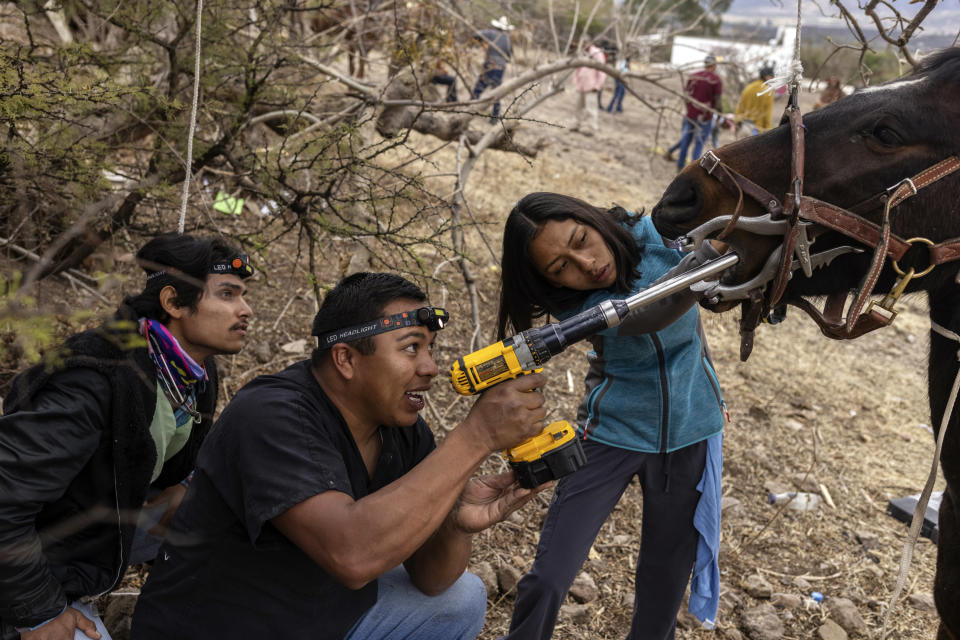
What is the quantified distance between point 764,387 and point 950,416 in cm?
410

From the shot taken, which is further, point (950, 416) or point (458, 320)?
point (458, 320)

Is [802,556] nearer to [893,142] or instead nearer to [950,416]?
[950,416]

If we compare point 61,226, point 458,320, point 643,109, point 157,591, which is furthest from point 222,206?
point 643,109

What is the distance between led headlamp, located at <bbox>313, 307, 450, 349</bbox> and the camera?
210cm

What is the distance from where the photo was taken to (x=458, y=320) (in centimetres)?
558

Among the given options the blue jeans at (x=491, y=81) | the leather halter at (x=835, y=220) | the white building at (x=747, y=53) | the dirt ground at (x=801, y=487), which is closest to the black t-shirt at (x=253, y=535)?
the leather halter at (x=835, y=220)

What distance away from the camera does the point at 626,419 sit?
259 centimetres

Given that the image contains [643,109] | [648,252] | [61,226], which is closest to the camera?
[648,252]

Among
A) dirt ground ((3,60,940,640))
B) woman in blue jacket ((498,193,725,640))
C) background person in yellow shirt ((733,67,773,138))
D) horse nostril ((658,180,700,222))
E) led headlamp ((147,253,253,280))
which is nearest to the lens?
horse nostril ((658,180,700,222))

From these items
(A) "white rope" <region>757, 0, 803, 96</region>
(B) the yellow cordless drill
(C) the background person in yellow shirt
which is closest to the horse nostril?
(B) the yellow cordless drill

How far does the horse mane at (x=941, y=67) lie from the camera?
190cm

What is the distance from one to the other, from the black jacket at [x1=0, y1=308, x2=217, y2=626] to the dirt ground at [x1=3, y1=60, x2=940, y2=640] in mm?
604

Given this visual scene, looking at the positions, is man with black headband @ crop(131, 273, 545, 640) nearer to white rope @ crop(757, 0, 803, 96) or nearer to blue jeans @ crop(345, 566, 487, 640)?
blue jeans @ crop(345, 566, 487, 640)

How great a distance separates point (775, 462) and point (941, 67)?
138 inches
